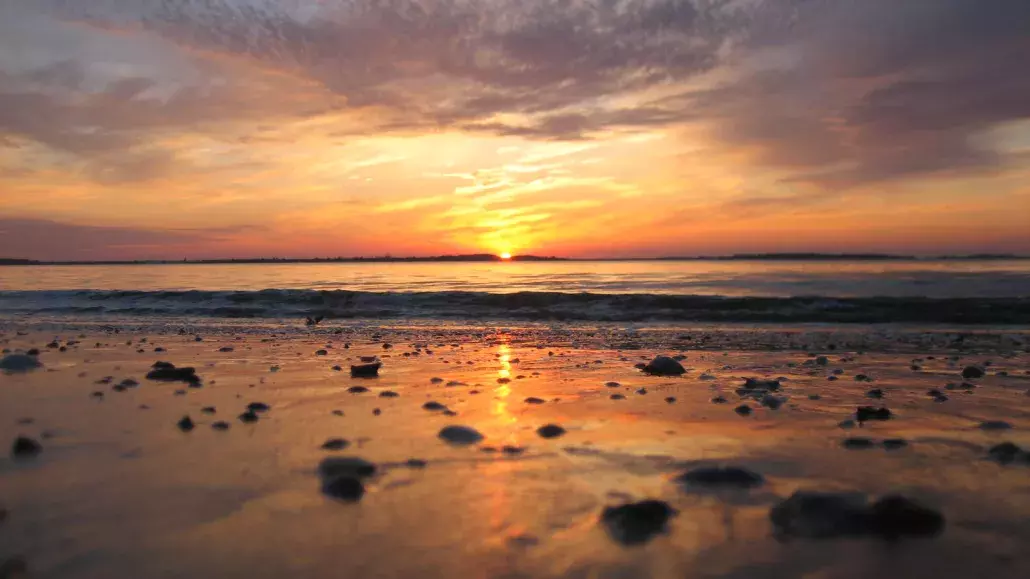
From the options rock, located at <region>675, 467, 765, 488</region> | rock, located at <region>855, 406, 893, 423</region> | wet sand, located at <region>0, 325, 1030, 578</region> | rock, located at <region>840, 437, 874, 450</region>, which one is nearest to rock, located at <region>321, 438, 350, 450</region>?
wet sand, located at <region>0, 325, 1030, 578</region>

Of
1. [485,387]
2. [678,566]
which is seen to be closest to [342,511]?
[678,566]

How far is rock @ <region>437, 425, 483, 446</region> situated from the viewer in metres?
4.99

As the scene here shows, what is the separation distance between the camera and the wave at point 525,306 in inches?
775

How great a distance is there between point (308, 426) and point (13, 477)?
2017 mm

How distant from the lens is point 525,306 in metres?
23.7

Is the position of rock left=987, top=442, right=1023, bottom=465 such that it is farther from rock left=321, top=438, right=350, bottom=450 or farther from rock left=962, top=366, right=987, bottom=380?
rock left=321, top=438, right=350, bottom=450

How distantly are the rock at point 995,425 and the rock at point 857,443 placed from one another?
1313 millimetres

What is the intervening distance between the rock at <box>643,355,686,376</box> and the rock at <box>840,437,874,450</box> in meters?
3.63

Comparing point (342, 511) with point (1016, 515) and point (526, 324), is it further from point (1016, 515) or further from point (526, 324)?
point (526, 324)

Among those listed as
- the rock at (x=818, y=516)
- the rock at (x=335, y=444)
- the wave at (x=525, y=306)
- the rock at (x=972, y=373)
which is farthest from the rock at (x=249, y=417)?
the wave at (x=525, y=306)

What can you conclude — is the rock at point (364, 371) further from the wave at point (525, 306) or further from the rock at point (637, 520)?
the wave at point (525, 306)

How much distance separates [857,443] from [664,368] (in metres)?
3.78

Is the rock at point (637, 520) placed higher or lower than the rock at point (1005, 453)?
higher

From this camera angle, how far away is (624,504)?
3.43 metres
